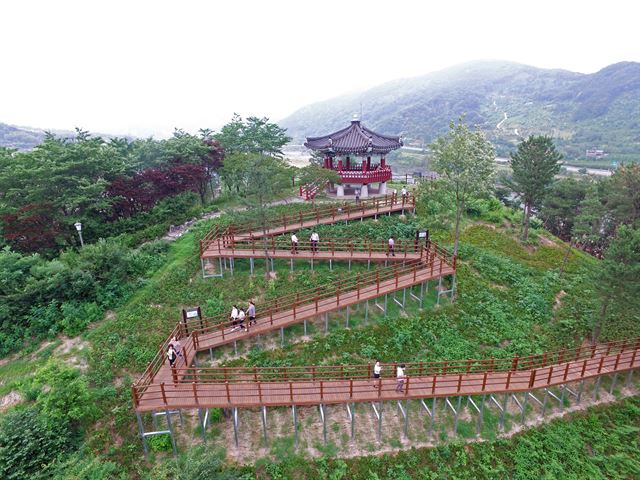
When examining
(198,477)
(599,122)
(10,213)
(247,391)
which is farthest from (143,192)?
(599,122)

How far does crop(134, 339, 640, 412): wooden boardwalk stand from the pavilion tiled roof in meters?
19.3

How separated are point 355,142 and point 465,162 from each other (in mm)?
13072

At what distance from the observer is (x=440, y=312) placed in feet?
60.7

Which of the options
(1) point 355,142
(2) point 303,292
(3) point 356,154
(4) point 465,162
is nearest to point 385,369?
(2) point 303,292

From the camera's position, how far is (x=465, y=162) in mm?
18969

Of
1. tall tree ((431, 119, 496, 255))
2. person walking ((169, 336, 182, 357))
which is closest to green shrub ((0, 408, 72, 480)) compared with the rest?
person walking ((169, 336, 182, 357))

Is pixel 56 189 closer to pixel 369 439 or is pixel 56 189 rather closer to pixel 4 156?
pixel 4 156

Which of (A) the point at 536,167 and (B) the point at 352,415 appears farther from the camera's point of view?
(A) the point at 536,167

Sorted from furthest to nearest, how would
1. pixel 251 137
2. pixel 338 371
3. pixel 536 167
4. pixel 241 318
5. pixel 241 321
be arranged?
pixel 251 137 < pixel 536 167 < pixel 241 321 < pixel 241 318 < pixel 338 371

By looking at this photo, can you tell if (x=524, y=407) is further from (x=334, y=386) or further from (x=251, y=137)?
(x=251, y=137)

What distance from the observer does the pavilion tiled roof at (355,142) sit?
29.5 metres

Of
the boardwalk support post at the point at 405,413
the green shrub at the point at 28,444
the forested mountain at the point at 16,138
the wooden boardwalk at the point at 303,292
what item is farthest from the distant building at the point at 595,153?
the forested mountain at the point at 16,138

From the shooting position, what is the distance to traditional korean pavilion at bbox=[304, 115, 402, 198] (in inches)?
1174

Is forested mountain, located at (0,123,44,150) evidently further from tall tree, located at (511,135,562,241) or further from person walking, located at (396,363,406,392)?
person walking, located at (396,363,406,392)
